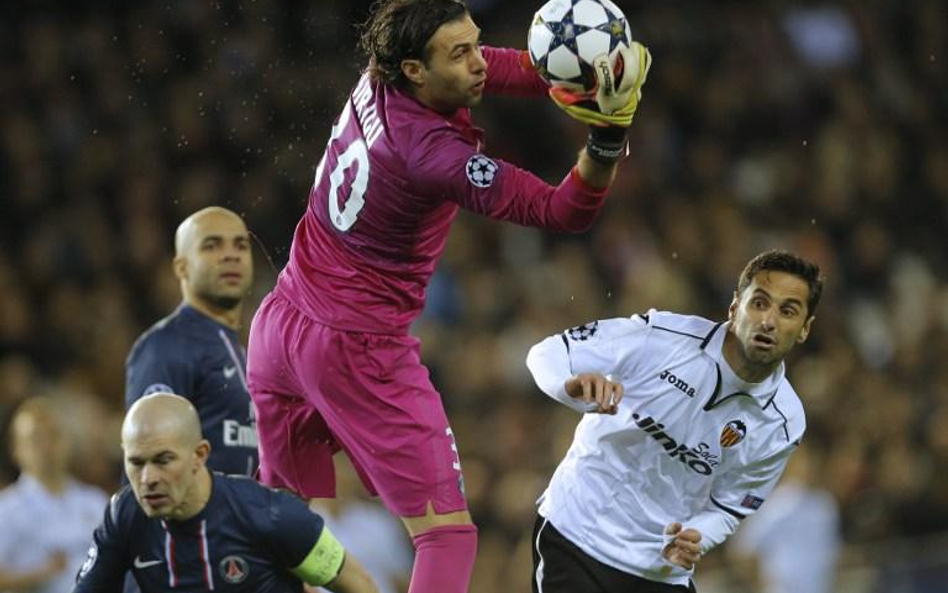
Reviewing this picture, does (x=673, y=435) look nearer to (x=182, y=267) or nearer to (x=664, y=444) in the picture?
(x=664, y=444)

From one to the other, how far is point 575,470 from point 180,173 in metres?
7.84

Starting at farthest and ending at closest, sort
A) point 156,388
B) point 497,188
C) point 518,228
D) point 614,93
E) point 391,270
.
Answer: point 518,228, point 156,388, point 391,270, point 497,188, point 614,93

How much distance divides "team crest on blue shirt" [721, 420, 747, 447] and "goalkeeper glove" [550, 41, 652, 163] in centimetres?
129

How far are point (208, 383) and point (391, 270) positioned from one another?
5.19ft

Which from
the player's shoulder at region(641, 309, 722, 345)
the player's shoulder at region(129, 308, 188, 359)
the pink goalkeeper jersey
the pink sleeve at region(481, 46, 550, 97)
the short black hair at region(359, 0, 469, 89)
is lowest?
the player's shoulder at region(129, 308, 188, 359)

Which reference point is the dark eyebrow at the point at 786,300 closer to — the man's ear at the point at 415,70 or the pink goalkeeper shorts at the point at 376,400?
the pink goalkeeper shorts at the point at 376,400

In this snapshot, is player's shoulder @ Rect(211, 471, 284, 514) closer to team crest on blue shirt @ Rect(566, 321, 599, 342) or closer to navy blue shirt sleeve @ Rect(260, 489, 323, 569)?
navy blue shirt sleeve @ Rect(260, 489, 323, 569)

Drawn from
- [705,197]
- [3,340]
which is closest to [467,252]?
[705,197]

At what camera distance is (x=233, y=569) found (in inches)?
254

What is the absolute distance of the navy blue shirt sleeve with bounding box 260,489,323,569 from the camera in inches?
251

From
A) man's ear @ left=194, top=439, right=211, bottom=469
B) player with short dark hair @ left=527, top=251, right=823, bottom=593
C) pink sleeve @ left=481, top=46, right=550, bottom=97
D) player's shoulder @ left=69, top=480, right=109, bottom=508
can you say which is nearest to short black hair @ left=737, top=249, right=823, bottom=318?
player with short dark hair @ left=527, top=251, right=823, bottom=593

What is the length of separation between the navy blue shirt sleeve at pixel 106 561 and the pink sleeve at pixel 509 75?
2000 millimetres

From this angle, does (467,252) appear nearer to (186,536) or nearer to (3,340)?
(3,340)

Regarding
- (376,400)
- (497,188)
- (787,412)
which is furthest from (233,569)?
(787,412)
